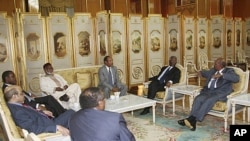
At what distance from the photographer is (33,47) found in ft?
20.7

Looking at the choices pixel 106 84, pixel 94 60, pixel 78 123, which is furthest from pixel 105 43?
pixel 78 123

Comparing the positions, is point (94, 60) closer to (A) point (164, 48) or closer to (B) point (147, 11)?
(A) point (164, 48)

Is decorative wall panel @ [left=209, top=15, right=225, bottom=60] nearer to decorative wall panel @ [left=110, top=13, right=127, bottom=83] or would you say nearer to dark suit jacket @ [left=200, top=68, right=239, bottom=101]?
decorative wall panel @ [left=110, top=13, right=127, bottom=83]

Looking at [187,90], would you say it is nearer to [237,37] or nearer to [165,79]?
[165,79]

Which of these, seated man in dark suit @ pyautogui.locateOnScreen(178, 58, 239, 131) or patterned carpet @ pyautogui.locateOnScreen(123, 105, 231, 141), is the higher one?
seated man in dark suit @ pyautogui.locateOnScreen(178, 58, 239, 131)

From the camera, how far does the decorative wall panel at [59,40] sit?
6.48 m

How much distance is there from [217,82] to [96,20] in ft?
12.6

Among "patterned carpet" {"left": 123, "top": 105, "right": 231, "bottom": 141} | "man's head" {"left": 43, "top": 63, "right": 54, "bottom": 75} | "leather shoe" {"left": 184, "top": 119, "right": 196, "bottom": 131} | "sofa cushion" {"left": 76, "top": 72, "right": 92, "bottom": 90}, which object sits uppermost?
"man's head" {"left": 43, "top": 63, "right": 54, "bottom": 75}

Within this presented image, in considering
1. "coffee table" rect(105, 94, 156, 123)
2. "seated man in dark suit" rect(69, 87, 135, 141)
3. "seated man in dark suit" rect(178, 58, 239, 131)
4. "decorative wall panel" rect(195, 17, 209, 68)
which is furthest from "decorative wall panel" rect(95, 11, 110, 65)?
"seated man in dark suit" rect(69, 87, 135, 141)

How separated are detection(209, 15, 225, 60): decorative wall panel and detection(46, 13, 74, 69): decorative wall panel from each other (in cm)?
541

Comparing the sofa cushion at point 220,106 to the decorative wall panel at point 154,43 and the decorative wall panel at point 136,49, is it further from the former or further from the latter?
the decorative wall panel at point 154,43

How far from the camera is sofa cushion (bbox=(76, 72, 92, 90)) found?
600cm

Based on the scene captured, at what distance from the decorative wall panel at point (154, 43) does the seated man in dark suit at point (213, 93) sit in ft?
10.8

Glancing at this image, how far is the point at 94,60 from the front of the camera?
721 centimetres
